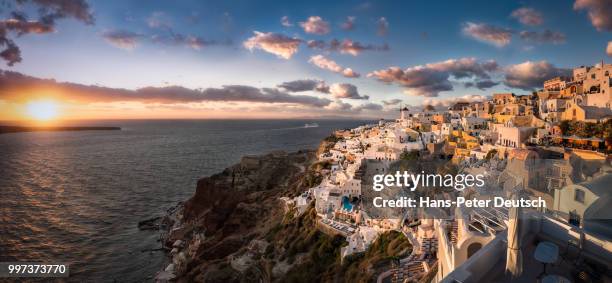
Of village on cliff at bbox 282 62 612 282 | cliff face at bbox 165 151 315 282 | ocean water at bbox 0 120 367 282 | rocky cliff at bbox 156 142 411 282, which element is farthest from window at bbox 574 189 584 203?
ocean water at bbox 0 120 367 282

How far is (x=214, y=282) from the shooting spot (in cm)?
1947

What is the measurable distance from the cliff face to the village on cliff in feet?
12.8

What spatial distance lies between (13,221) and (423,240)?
3907 cm

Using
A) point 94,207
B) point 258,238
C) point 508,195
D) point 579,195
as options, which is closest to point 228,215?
point 258,238

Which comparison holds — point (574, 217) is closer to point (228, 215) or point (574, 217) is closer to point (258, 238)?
point (258, 238)

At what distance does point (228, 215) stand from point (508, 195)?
82.4ft

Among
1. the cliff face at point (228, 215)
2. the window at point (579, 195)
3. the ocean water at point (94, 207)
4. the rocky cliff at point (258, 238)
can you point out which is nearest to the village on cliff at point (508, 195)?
the window at point (579, 195)

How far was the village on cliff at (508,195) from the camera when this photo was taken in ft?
13.4

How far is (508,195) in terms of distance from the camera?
13.5 m

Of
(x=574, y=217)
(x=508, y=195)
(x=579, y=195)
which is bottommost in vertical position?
(x=508, y=195)

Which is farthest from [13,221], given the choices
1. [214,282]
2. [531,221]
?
[531,221]

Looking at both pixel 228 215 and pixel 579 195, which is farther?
pixel 228 215

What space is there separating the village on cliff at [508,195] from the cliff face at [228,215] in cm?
390

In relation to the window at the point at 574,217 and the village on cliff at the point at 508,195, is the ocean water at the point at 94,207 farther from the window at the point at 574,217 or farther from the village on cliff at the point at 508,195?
the window at the point at 574,217
